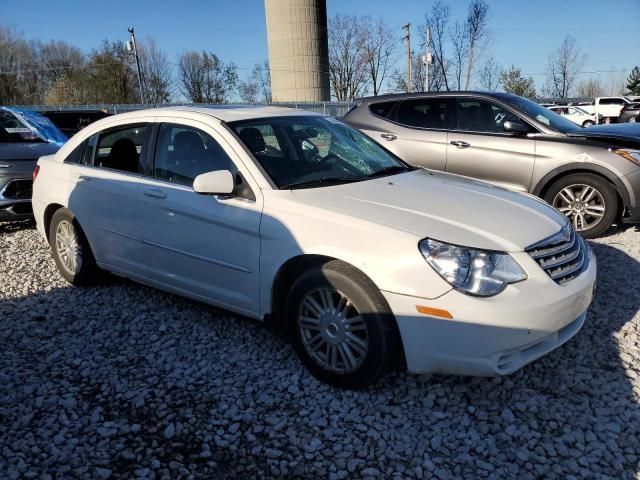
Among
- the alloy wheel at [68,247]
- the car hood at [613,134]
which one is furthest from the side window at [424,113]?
the alloy wheel at [68,247]

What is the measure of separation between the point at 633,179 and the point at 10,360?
6.14 metres

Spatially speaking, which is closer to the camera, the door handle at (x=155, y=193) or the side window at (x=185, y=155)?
the side window at (x=185, y=155)

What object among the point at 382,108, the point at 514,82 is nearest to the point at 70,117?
the point at 382,108

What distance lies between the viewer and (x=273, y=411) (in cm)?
287

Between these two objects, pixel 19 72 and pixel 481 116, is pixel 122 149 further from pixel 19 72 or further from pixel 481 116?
pixel 19 72

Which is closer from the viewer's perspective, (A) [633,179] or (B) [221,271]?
(B) [221,271]

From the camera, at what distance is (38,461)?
2498 millimetres

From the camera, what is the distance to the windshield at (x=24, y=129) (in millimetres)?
7391

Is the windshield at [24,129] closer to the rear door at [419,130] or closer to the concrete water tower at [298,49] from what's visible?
the rear door at [419,130]

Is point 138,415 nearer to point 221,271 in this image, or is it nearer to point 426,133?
point 221,271

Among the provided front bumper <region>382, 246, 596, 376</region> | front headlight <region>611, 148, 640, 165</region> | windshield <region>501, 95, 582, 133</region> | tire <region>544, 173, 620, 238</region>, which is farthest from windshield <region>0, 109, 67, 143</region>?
front headlight <region>611, 148, 640, 165</region>

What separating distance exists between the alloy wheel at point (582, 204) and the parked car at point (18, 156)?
6669 mm

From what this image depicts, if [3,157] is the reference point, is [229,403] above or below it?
below

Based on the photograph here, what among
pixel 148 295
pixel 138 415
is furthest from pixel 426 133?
pixel 138 415
